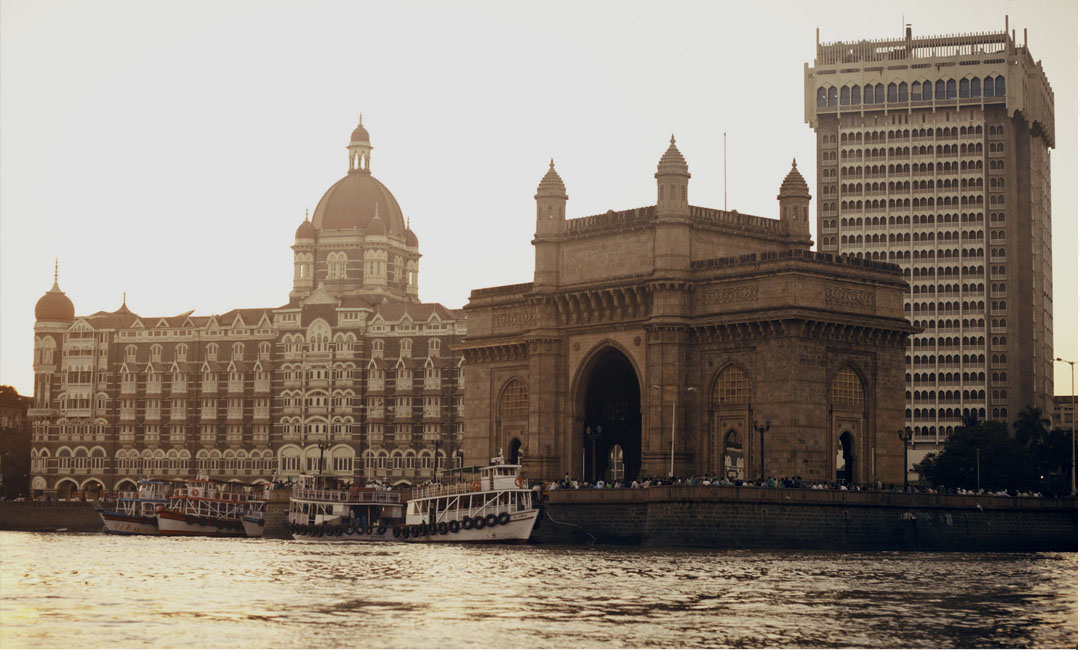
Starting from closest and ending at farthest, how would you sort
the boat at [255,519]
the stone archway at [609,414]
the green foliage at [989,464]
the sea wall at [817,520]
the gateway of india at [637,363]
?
1. the sea wall at [817,520]
2. the gateway of india at [637,363]
3. the stone archway at [609,414]
4. the boat at [255,519]
5. the green foliage at [989,464]

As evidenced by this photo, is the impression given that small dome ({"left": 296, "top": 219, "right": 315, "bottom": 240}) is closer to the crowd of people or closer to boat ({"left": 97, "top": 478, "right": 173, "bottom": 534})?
boat ({"left": 97, "top": 478, "right": 173, "bottom": 534})

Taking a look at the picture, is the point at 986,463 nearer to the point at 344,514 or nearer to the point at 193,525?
the point at 344,514

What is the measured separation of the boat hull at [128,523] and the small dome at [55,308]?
4916cm

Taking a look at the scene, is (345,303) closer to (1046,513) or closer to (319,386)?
(319,386)

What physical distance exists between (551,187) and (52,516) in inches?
2345

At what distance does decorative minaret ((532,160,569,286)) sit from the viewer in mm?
102688

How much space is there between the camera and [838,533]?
3255 inches

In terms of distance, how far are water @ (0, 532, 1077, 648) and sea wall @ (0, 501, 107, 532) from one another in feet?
198

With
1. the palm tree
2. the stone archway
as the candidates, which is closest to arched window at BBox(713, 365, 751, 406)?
the stone archway

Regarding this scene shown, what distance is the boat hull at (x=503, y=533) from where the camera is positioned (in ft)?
297

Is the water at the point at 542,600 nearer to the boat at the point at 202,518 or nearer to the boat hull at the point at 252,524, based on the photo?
the boat hull at the point at 252,524

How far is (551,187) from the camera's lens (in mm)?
103688

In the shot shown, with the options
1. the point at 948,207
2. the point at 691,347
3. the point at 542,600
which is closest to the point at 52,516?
the point at 691,347

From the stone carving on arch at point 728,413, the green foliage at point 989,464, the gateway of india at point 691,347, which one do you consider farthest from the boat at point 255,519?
the green foliage at point 989,464
